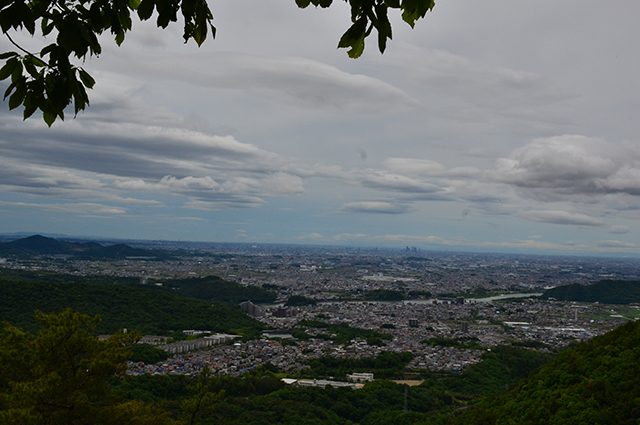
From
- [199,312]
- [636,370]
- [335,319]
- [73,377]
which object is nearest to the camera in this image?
[73,377]

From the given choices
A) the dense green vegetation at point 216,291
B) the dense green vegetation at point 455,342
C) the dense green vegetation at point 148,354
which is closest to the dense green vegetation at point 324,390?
the dense green vegetation at point 455,342

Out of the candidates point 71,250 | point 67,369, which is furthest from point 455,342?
point 71,250

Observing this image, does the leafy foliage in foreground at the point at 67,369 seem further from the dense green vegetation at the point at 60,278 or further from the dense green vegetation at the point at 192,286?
the dense green vegetation at the point at 60,278

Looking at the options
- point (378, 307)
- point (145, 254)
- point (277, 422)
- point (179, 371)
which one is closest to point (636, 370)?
point (277, 422)

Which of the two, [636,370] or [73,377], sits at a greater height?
[73,377]

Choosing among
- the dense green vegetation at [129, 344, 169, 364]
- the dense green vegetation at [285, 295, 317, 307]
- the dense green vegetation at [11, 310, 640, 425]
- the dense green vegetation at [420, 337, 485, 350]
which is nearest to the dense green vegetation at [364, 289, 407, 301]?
the dense green vegetation at [285, 295, 317, 307]

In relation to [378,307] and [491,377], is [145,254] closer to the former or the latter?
[378,307]

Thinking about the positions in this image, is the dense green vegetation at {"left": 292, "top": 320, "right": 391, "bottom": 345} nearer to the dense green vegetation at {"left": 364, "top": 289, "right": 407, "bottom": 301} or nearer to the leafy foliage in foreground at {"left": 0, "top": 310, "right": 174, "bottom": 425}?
the dense green vegetation at {"left": 364, "top": 289, "right": 407, "bottom": 301}
